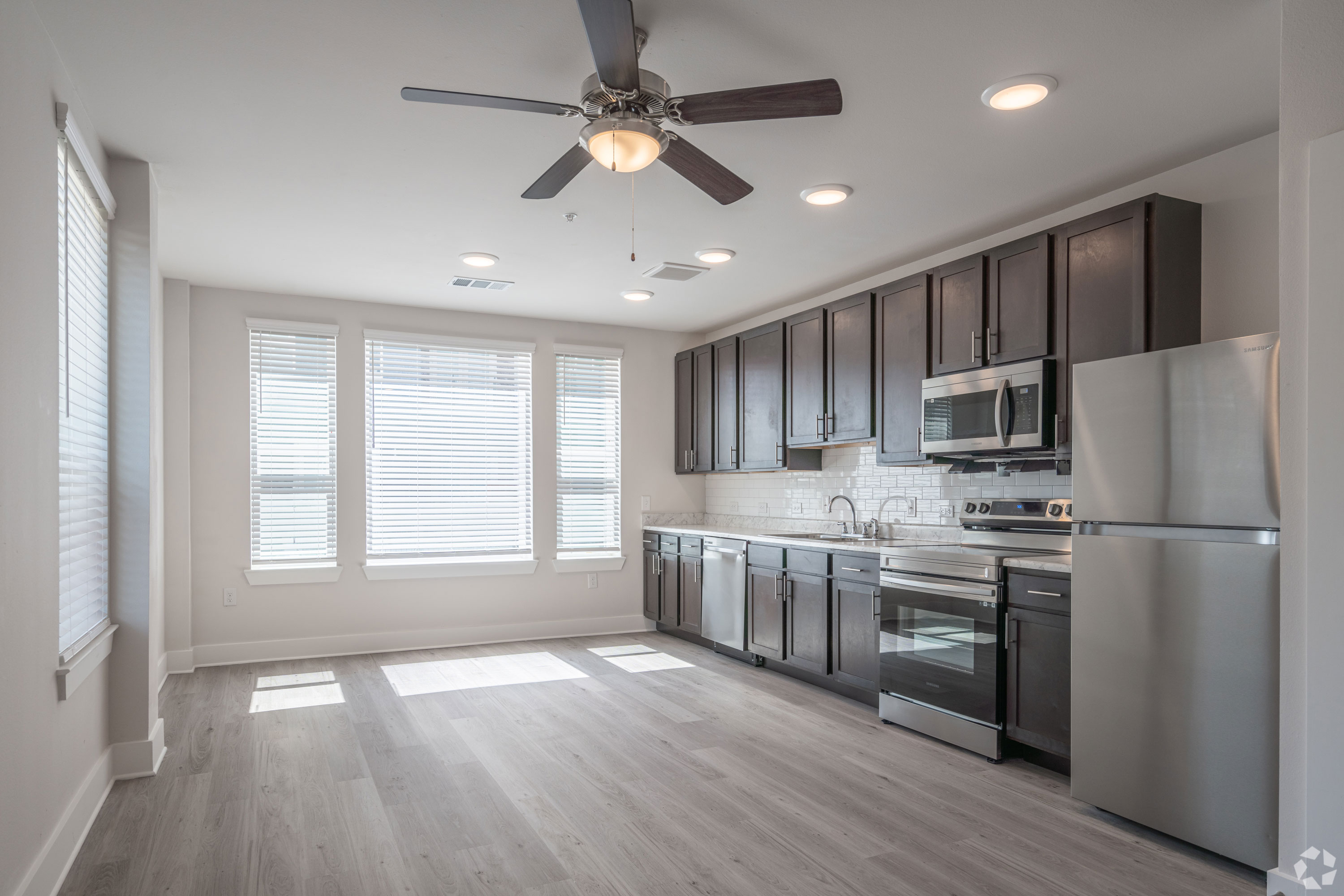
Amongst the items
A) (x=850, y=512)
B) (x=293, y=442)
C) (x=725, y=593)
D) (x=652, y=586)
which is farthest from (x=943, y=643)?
(x=293, y=442)

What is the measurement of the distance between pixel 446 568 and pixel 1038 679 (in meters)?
4.14

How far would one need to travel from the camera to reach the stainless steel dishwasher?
538 centimetres

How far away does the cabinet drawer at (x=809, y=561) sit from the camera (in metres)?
4.62

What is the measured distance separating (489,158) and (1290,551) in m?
2.99

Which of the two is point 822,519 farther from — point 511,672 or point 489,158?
point 489,158

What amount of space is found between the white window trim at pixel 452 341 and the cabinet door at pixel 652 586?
1.87 meters

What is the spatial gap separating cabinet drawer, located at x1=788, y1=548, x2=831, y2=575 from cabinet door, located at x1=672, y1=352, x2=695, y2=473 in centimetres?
199

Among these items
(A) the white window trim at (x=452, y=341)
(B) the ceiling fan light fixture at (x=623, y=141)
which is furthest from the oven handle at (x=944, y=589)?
(A) the white window trim at (x=452, y=341)

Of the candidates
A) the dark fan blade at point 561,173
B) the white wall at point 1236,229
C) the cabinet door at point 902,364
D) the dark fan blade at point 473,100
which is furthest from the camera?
the cabinet door at point 902,364

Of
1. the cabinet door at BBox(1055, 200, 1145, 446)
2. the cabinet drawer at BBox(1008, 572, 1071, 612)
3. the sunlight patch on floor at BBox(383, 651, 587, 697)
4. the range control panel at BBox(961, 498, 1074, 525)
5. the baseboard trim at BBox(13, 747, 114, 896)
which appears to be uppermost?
the cabinet door at BBox(1055, 200, 1145, 446)

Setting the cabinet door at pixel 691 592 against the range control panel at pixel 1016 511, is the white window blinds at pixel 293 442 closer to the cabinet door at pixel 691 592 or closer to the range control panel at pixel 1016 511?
the cabinet door at pixel 691 592

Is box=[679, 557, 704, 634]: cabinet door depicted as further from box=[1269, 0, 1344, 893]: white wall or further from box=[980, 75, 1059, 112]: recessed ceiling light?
box=[1269, 0, 1344, 893]: white wall

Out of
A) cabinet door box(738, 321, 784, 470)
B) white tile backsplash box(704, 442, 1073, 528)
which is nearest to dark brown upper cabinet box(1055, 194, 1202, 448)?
white tile backsplash box(704, 442, 1073, 528)

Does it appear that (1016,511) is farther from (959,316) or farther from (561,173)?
(561,173)
